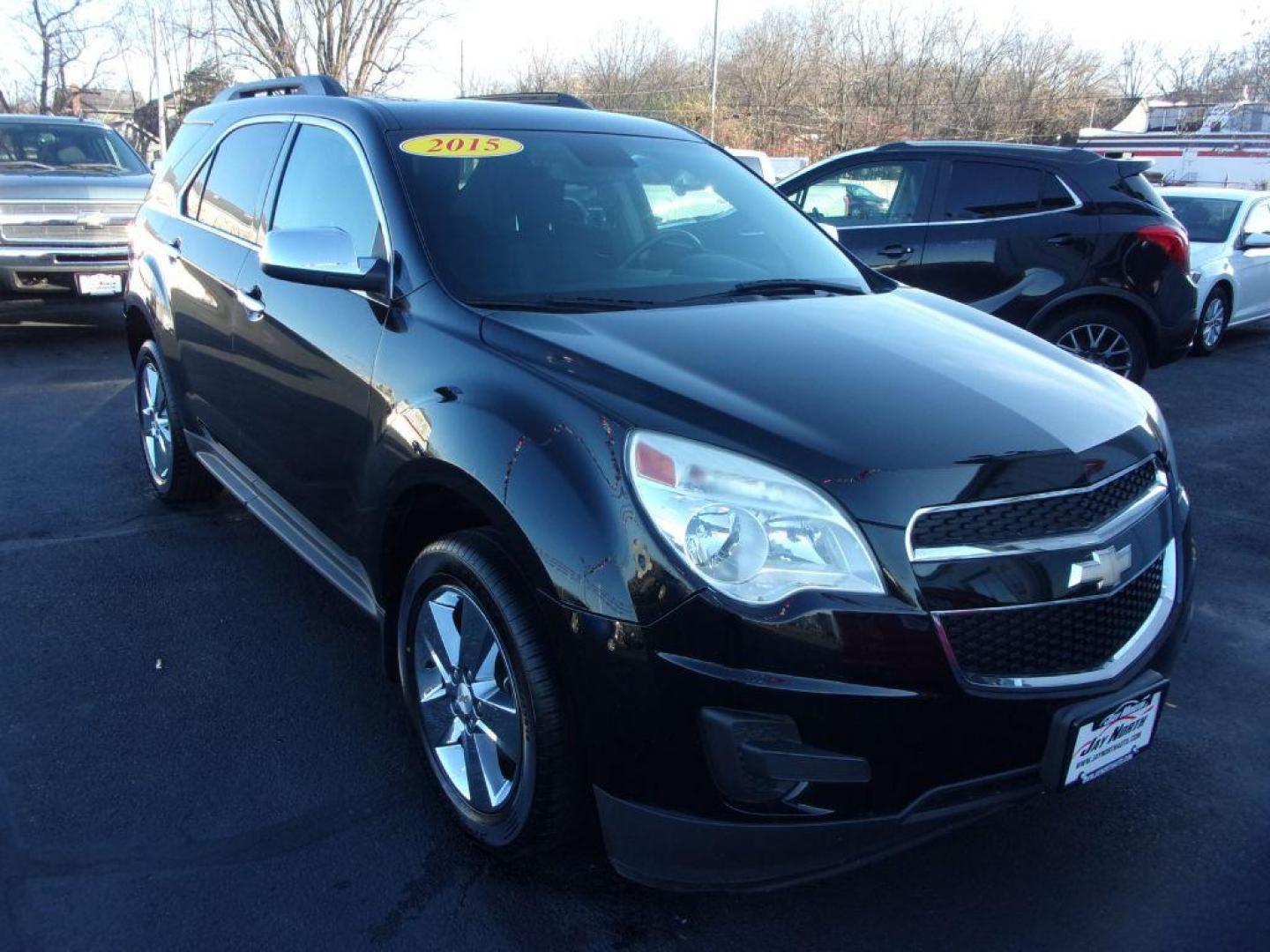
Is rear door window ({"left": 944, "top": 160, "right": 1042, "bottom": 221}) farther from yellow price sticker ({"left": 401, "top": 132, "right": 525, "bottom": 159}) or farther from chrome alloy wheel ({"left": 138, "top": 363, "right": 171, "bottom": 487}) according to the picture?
chrome alloy wheel ({"left": 138, "top": 363, "right": 171, "bottom": 487})

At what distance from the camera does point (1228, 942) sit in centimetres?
242

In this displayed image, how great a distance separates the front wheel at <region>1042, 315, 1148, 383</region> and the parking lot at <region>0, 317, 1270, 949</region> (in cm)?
297

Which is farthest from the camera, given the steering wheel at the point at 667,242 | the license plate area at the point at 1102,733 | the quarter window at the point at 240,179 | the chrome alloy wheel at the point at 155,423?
the chrome alloy wheel at the point at 155,423

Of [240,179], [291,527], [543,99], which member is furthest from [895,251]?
[291,527]

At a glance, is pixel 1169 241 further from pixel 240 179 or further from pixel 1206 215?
pixel 240 179

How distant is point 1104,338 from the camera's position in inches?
281

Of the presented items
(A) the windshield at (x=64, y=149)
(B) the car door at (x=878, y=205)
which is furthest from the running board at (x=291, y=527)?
(A) the windshield at (x=64, y=149)

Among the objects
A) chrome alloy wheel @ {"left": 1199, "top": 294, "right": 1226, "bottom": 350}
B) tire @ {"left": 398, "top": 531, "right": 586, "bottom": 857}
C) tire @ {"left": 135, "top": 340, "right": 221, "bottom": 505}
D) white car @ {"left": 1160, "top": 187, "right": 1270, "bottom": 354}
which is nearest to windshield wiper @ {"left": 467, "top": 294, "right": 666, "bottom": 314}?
tire @ {"left": 398, "top": 531, "right": 586, "bottom": 857}

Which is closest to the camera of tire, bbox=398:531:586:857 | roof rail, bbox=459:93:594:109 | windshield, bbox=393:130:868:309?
tire, bbox=398:531:586:857

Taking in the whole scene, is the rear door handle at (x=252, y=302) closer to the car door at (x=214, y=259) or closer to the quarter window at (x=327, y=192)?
the car door at (x=214, y=259)

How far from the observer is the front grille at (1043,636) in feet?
6.90

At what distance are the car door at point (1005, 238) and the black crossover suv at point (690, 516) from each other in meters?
3.91

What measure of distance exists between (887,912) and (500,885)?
931 millimetres

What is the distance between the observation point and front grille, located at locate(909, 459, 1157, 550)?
6.96 feet
